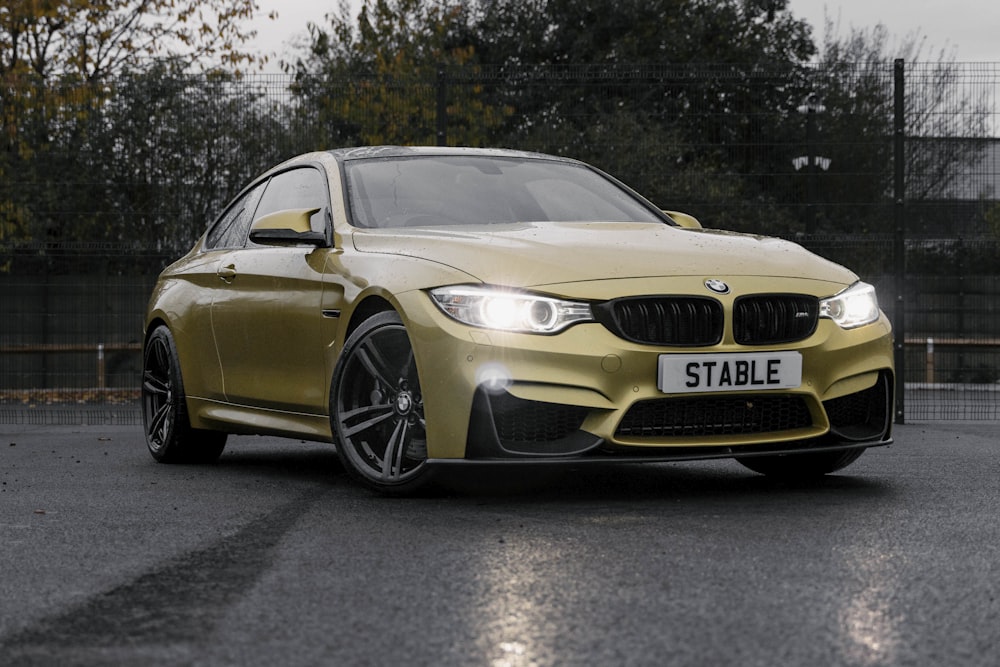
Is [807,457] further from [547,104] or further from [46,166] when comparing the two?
[46,166]

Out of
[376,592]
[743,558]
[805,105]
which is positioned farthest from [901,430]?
[376,592]

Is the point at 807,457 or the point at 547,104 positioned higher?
the point at 547,104

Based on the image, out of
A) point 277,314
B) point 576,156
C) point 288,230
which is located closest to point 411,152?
point 288,230

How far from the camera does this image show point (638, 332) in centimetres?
579

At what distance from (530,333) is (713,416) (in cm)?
80

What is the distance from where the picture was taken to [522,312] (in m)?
5.72

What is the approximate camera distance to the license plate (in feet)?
18.8

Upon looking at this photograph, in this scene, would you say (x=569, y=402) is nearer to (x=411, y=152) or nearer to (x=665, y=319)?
(x=665, y=319)

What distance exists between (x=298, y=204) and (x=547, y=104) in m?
5.61

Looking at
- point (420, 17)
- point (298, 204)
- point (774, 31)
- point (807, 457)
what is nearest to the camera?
point (807, 457)

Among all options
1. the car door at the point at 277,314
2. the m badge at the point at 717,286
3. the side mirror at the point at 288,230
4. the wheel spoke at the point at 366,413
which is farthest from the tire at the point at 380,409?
the m badge at the point at 717,286

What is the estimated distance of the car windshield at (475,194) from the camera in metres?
6.95

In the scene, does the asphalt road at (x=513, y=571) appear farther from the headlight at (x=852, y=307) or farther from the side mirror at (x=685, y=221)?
the side mirror at (x=685, y=221)

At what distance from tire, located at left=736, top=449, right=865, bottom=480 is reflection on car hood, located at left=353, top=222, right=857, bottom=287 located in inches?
31.5
